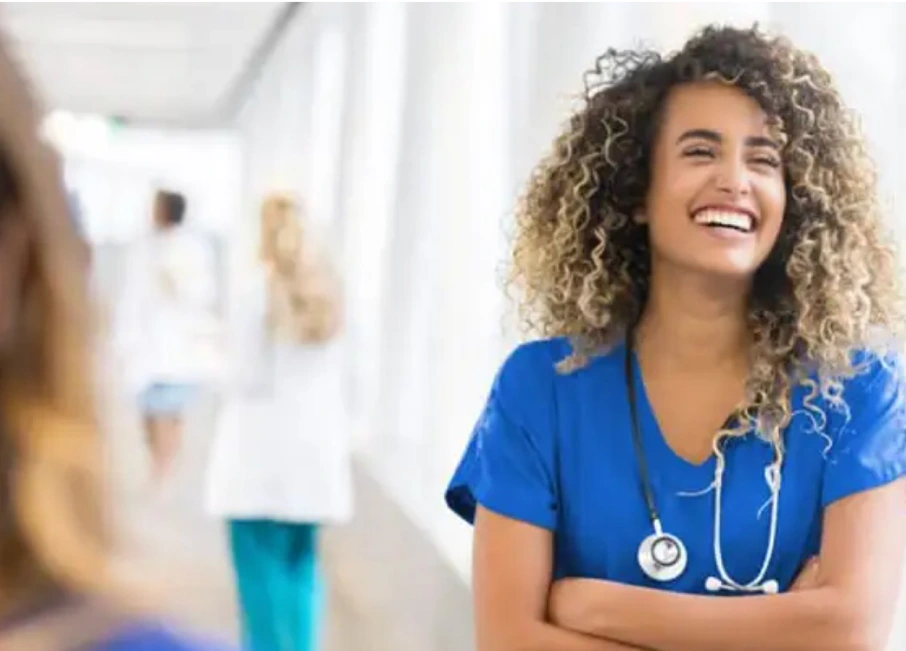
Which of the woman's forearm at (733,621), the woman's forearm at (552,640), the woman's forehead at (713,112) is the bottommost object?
the woman's forearm at (552,640)

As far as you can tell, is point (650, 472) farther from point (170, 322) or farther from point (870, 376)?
point (170, 322)

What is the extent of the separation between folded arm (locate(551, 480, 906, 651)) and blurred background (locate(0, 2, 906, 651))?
284 mm

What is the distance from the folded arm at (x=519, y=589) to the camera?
139 cm

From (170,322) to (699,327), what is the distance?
1.39 m

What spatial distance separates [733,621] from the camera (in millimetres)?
1350

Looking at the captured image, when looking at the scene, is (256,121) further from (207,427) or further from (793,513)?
(793,513)

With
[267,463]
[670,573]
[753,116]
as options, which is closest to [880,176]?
→ [753,116]

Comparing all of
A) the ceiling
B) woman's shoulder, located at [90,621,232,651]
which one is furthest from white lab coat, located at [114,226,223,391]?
woman's shoulder, located at [90,621,232,651]

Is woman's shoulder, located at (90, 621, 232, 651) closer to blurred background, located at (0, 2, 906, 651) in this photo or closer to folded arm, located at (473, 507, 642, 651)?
folded arm, located at (473, 507, 642, 651)

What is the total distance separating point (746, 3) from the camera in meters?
1.73

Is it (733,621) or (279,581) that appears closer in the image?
(733,621)

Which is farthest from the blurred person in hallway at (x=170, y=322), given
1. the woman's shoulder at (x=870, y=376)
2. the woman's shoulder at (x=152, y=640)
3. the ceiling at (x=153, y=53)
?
the woman's shoulder at (x=152, y=640)

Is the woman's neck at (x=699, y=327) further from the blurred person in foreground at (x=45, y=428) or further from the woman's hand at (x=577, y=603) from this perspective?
the blurred person in foreground at (x=45, y=428)

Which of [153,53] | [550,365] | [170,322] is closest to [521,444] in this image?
[550,365]
